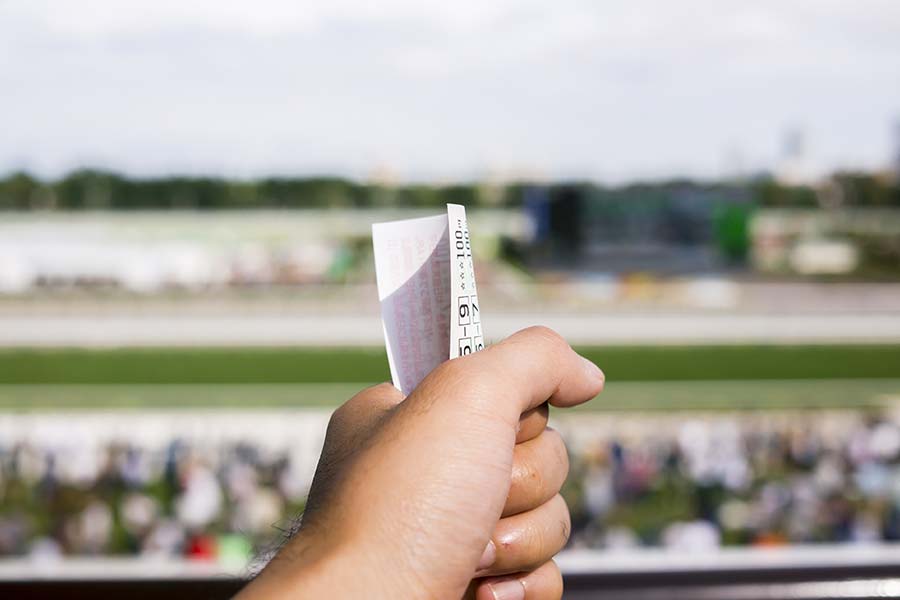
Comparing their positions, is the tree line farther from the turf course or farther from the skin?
the skin

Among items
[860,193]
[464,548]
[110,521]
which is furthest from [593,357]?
[860,193]

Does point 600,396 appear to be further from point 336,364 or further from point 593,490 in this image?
point 593,490

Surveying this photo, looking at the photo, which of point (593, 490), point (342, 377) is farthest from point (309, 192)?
point (593, 490)

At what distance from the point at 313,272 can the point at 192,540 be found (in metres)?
27.5

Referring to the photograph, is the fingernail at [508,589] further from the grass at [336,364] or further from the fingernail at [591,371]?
the grass at [336,364]

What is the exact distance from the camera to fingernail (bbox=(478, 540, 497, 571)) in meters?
1.22

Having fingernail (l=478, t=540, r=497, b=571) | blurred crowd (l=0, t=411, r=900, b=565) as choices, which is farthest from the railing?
blurred crowd (l=0, t=411, r=900, b=565)

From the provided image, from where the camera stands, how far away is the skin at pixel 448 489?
3.33ft

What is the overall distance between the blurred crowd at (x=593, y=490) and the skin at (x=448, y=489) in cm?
696

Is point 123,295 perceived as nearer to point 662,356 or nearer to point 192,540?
point 662,356

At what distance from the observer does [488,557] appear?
4.05 ft

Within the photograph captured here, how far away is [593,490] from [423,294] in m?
9.69

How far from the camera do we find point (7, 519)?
10.1 m

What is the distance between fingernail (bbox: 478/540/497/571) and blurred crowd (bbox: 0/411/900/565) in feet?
23.0
